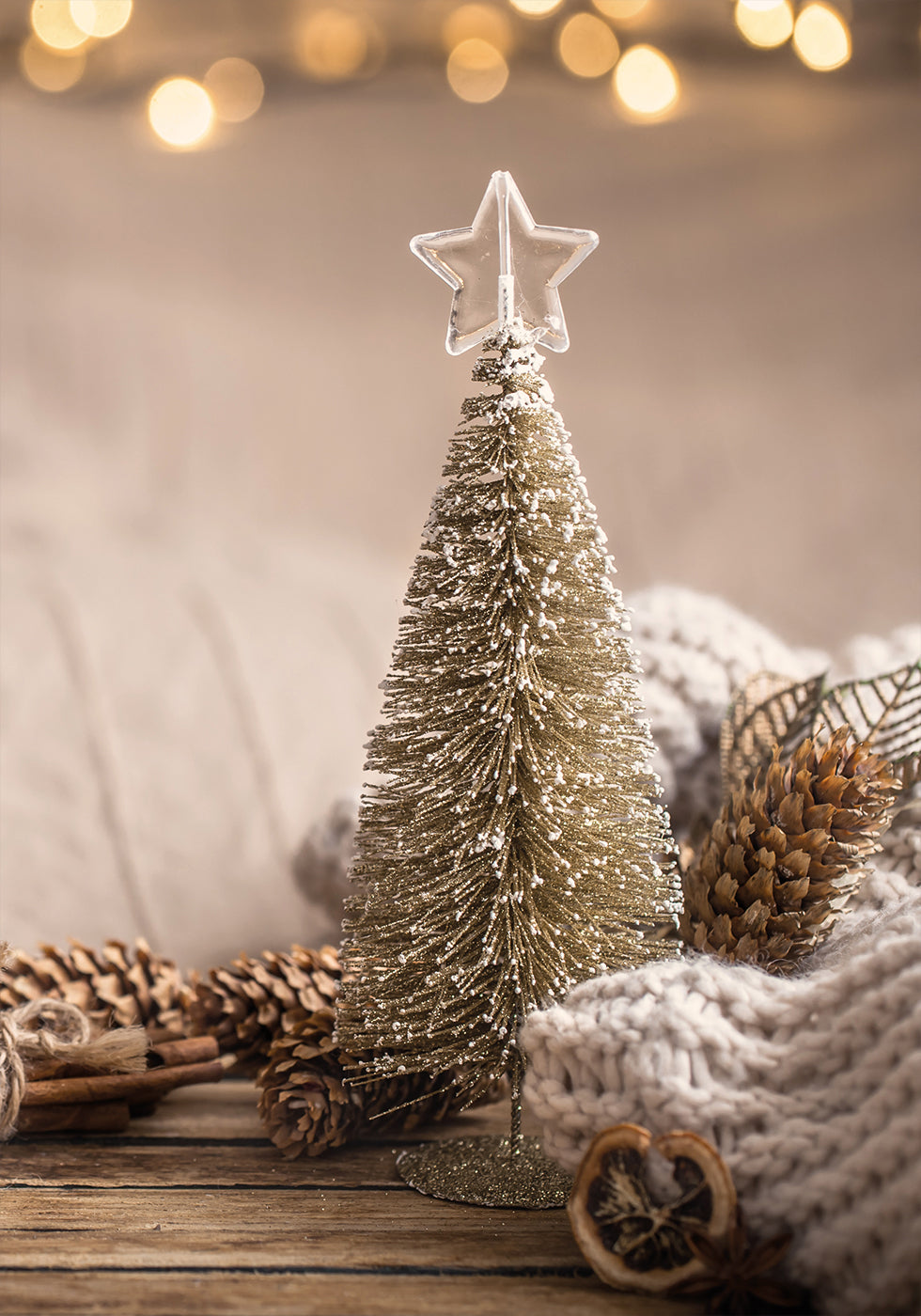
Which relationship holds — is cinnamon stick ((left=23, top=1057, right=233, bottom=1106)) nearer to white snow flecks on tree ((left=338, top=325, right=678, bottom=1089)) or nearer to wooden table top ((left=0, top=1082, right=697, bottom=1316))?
wooden table top ((left=0, top=1082, right=697, bottom=1316))

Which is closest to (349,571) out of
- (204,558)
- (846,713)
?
(204,558)

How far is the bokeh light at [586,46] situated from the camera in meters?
1.15

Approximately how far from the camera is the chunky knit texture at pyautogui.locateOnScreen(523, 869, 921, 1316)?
1.28ft

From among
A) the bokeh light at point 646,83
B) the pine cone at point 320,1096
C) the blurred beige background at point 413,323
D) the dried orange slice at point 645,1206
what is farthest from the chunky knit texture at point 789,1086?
the bokeh light at point 646,83

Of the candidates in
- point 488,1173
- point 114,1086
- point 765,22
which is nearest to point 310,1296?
point 488,1173

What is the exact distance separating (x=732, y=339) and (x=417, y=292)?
13.5 inches

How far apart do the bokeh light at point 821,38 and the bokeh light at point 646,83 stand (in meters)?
0.13

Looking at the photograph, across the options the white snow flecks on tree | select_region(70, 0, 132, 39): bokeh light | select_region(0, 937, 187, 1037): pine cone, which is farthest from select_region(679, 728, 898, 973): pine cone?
select_region(70, 0, 132, 39): bokeh light

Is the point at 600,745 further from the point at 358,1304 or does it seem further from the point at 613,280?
the point at 613,280

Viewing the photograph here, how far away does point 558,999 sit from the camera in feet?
1.79

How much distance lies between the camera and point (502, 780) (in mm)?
551

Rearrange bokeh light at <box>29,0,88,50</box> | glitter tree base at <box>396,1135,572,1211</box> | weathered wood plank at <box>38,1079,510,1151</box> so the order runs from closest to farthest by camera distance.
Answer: glitter tree base at <box>396,1135,572,1211</box>
weathered wood plank at <box>38,1079,510,1151</box>
bokeh light at <box>29,0,88,50</box>

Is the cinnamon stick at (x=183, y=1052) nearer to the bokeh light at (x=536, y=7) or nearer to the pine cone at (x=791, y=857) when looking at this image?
the pine cone at (x=791, y=857)

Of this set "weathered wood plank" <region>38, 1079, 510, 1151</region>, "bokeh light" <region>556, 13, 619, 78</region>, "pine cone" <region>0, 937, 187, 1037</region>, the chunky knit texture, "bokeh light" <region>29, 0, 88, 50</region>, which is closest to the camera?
the chunky knit texture
